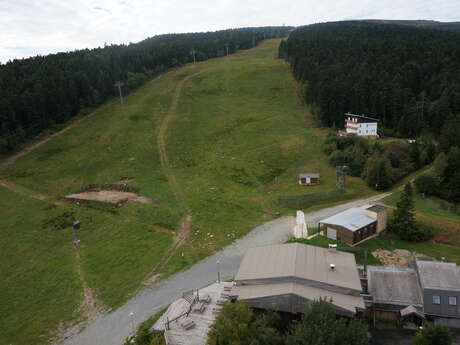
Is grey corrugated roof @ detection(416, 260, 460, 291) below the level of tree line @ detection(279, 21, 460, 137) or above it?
below

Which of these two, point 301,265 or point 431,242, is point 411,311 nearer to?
point 301,265

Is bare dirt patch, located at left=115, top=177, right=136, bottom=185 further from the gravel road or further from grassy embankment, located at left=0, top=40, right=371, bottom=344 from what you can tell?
the gravel road

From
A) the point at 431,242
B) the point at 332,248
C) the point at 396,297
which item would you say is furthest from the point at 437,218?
the point at 396,297

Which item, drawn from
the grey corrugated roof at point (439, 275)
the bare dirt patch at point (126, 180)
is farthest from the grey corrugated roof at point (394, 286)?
the bare dirt patch at point (126, 180)

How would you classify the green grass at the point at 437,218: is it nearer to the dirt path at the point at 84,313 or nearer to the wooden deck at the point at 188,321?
the wooden deck at the point at 188,321

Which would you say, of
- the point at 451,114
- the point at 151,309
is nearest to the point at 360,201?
the point at 151,309

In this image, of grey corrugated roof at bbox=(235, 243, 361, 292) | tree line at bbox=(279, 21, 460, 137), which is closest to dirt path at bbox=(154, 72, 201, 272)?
grey corrugated roof at bbox=(235, 243, 361, 292)
